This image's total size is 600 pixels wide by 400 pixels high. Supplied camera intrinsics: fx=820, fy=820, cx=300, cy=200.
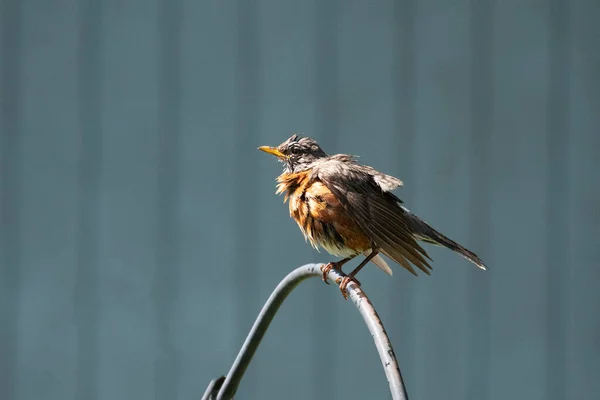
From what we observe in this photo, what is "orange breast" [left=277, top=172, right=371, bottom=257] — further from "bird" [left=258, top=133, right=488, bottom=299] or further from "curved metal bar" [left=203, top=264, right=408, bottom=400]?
"curved metal bar" [left=203, top=264, right=408, bottom=400]

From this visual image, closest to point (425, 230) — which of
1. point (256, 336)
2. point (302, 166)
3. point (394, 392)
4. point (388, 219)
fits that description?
point (388, 219)

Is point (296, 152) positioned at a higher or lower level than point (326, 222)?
higher

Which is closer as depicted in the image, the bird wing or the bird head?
the bird wing

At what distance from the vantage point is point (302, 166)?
2.28m

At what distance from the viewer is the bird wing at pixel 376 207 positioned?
75.5 inches

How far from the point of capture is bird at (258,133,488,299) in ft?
6.35

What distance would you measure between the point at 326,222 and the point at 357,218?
8 centimetres

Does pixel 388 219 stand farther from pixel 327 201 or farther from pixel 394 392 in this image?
pixel 394 392

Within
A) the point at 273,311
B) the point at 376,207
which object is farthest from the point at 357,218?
the point at 273,311

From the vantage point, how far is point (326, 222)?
201 cm

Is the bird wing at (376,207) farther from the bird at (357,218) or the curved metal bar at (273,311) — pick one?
the curved metal bar at (273,311)

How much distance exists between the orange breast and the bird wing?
0.9 inches

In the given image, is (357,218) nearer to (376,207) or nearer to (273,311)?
(376,207)

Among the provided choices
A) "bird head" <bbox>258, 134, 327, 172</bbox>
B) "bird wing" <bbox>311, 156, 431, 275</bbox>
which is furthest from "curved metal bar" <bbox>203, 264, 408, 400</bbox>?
"bird head" <bbox>258, 134, 327, 172</bbox>
